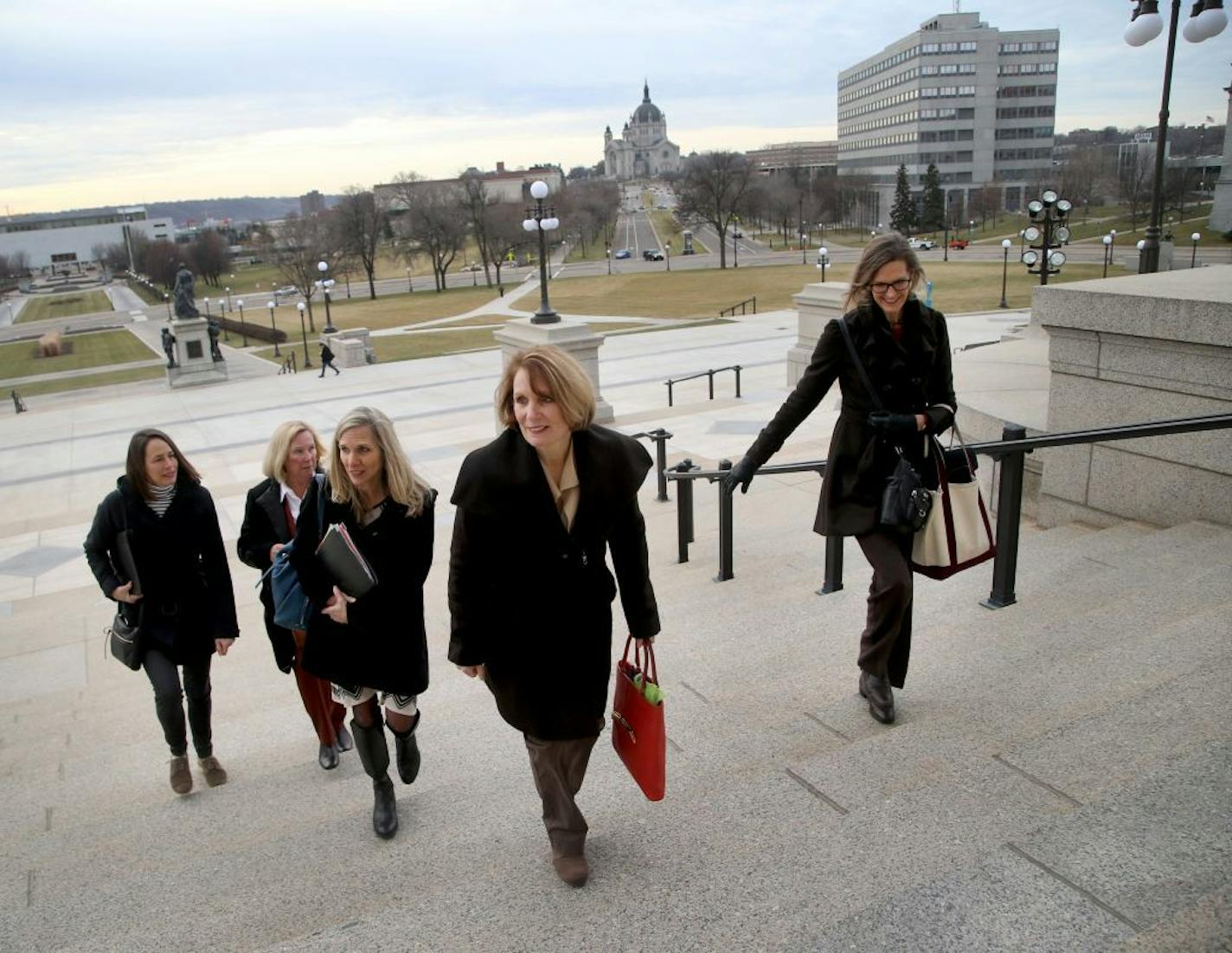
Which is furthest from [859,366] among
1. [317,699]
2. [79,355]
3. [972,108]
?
[972,108]

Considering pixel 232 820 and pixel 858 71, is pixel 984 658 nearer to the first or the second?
pixel 232 820

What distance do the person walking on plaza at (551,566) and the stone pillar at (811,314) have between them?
13792 millimetres

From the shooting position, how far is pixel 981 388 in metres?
8.65

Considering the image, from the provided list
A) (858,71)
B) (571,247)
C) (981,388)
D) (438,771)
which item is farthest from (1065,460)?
(858,71)

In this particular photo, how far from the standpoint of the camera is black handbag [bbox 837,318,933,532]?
330 cm

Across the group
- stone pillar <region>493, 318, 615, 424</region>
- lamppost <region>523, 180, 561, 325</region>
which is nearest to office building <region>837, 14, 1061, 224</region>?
lamppost <region>523, 180, 561, 325</region>

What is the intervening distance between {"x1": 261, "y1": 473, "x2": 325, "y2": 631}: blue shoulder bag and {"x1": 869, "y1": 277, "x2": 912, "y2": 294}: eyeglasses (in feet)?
6.85

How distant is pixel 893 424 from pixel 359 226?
81430 millimetres

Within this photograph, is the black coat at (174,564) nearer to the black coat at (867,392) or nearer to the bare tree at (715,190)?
the black coat at (867,392)

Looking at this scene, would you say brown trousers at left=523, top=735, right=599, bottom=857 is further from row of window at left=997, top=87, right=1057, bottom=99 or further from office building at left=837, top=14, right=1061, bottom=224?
row of window at left=997, top=87, right=1057, bottom=99

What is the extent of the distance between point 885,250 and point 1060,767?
179cm

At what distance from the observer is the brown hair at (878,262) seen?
3.29m

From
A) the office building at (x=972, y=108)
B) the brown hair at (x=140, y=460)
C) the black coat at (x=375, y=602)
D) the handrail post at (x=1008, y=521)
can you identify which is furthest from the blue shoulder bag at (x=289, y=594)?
the office building at (x=972, y=108)

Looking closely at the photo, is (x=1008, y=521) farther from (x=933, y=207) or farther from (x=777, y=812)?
(x=933, y=207)
